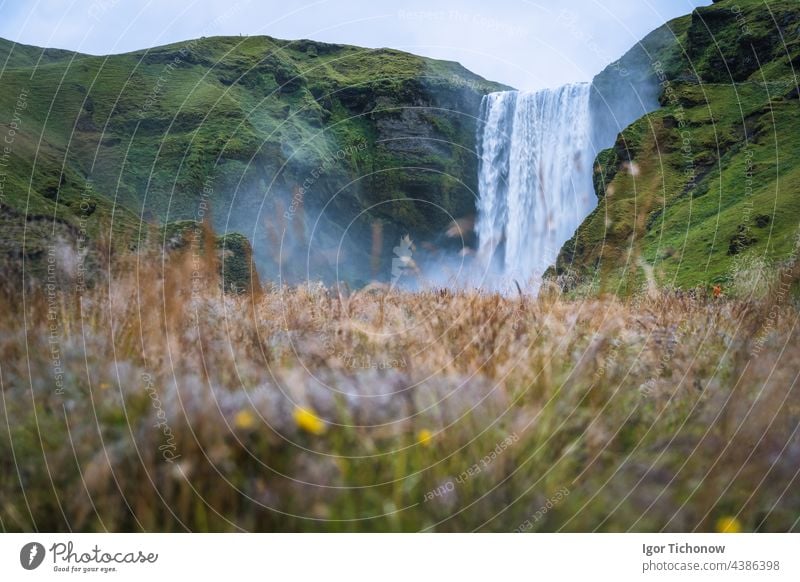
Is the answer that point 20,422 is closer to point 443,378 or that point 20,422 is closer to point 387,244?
point 443,378

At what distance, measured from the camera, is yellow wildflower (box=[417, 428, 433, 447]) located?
3.65m

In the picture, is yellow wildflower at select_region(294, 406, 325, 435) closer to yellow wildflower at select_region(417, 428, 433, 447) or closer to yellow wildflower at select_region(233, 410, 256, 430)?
yellow wildflower at select_region(233, 410, 256, 430)

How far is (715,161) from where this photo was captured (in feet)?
125

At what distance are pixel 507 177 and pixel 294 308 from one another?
68.9 meters

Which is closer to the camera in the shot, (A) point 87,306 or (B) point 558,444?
(B) point 558,444

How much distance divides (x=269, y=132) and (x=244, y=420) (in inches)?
3069

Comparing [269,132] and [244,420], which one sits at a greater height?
[269,132]

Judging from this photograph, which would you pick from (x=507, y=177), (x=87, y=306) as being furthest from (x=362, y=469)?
(x=507, y=177)

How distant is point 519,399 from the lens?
3.83 meters

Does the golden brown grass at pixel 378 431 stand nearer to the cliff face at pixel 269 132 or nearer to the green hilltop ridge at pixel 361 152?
the green hilltop ridge at pixel 361 152

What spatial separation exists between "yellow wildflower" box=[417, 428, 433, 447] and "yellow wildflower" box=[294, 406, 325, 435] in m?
0.53
